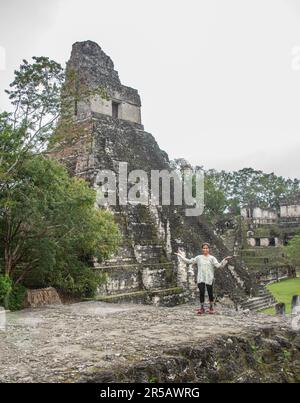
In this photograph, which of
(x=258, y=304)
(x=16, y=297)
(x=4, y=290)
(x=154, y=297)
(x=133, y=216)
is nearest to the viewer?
(x=4, y=290)

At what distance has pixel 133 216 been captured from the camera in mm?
12586

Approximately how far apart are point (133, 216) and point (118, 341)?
787cm

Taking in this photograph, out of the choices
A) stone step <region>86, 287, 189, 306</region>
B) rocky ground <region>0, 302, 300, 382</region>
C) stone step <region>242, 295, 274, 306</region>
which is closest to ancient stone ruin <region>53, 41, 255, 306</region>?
stone step <region>86, 287, 189, 306</region>

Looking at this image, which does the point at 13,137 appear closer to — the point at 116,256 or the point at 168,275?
the point at 116,256

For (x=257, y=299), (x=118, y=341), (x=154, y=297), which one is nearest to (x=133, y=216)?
(x=154, y=297)

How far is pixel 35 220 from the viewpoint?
27.6 feet

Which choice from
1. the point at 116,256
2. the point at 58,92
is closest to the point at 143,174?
the point at 116,256

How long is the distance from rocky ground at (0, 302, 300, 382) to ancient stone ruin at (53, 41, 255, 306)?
3680 mm

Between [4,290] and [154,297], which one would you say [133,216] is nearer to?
[154,297]

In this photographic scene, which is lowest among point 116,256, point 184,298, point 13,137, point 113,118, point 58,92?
point 184,298

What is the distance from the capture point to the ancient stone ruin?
37.2 ft

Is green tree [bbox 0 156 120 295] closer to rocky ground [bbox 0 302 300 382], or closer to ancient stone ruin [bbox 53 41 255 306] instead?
ancient stone ruin [bbox 53 41 255 306]
